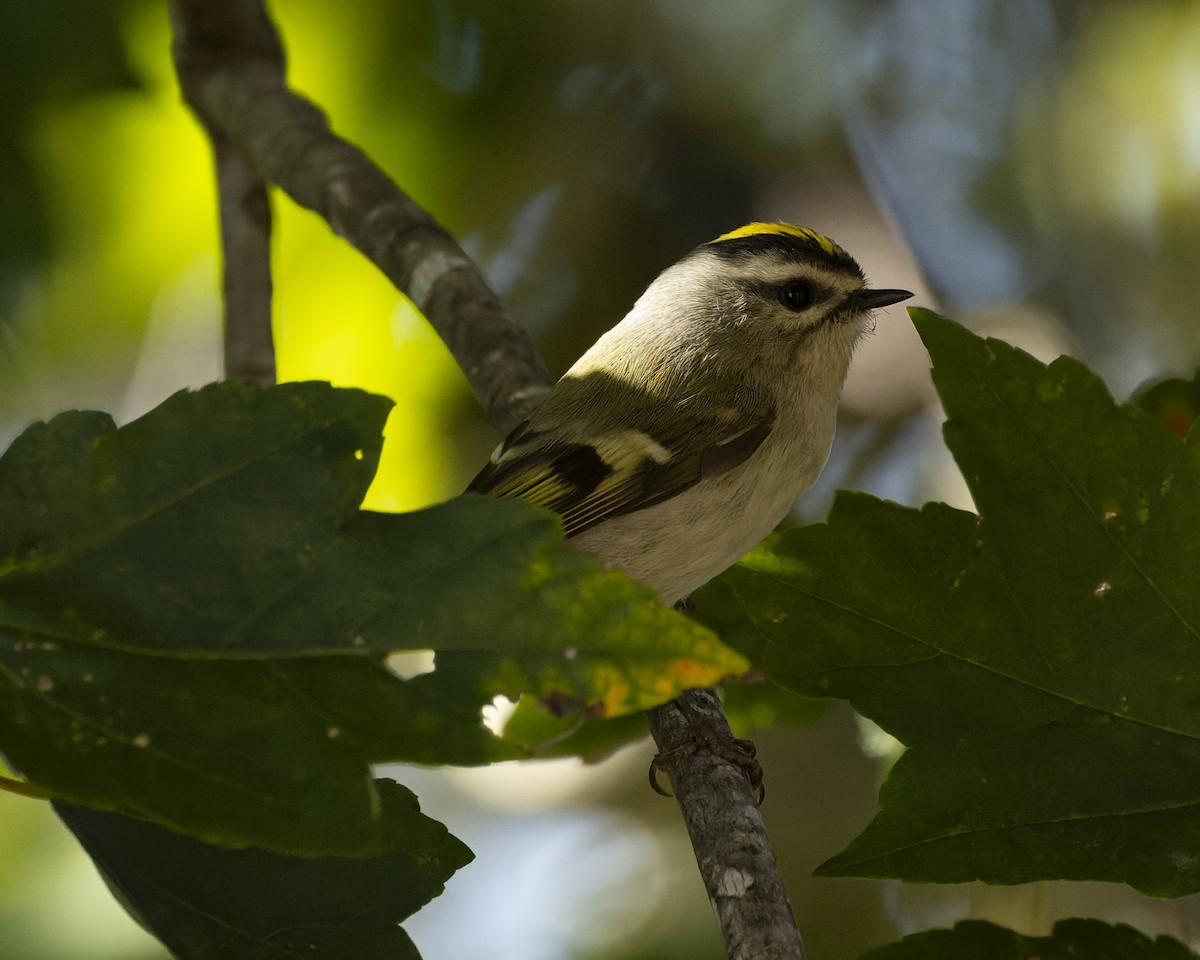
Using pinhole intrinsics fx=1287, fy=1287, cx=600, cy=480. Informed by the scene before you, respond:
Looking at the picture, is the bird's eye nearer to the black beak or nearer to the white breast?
the black beak

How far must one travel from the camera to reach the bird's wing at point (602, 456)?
4.71ft

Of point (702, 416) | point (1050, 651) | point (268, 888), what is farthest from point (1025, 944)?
point (702, 416)

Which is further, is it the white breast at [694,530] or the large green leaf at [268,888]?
the white breast at [694,530]

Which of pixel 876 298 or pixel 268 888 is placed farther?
pixel 876 298

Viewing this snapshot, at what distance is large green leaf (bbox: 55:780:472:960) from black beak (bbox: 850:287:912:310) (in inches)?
46.4

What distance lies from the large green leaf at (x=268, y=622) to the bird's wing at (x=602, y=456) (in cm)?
78

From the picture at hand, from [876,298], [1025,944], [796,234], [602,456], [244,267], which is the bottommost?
[1025,944]

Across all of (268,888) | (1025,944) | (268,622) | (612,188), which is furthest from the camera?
(612,188)

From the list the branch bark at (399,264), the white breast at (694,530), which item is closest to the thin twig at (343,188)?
the branch bark at (399,264)

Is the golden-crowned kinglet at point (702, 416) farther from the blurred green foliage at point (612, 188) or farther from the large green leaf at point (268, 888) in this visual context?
the large green leaf at point (268, 888)

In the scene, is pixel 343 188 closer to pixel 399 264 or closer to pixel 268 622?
pixel 399 264

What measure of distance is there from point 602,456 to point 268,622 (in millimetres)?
885

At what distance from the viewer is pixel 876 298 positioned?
5.72 feet

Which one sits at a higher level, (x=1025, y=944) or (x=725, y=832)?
(x=725, y=832)
